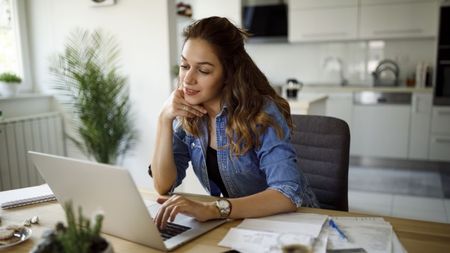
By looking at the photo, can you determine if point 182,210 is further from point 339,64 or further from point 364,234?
point 339,64

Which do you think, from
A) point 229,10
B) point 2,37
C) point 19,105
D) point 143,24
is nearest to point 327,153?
point 143,24

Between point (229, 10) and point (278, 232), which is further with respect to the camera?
point (229, 10)

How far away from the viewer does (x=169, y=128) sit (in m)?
1.23

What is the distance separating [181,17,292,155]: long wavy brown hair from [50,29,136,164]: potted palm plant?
5.37 feet

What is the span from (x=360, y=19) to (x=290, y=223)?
400cm

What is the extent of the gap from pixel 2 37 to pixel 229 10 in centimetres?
242

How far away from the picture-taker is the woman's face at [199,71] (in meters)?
1.14

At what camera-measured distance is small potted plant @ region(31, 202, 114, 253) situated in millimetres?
493

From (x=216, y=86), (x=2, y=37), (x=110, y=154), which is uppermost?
(x=2, y=37)

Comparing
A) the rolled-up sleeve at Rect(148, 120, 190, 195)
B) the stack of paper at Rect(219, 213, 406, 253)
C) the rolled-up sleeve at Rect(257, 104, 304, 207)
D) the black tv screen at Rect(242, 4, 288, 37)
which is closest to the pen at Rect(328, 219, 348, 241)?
the stack of paper at Rect(219, 213, 406, 253)

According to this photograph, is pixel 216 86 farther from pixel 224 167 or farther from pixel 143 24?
pixel 143 24

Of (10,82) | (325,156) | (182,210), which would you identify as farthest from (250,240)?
(10,82)

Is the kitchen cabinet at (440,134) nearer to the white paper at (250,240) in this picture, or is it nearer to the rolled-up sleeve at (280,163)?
A: the rolled-up sleeve at (280,163)

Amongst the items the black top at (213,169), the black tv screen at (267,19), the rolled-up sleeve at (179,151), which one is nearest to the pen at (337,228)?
the black top at (213,169)
